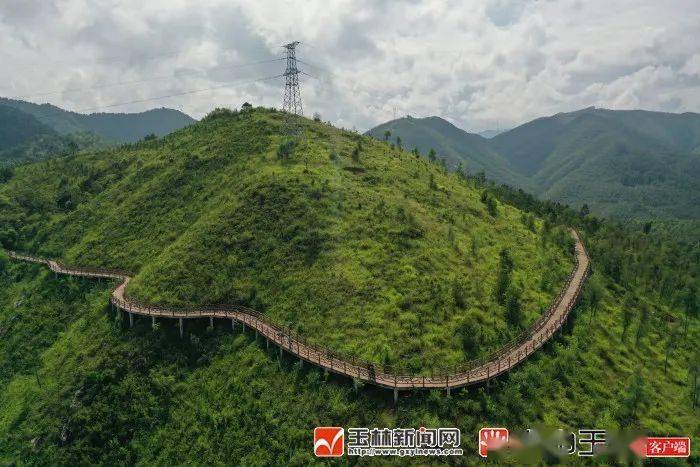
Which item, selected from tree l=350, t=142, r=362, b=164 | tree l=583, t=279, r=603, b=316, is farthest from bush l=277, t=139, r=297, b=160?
tree l=583, t=279, r=603, b=316

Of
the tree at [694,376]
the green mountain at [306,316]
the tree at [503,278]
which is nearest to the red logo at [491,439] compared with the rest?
the green mountain at [306,316]

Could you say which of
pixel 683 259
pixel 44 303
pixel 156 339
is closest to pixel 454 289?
pixel 156 339

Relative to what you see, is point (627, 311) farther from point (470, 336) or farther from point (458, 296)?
point (470, 336)

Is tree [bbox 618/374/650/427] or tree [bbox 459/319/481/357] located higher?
tree [bbox 459/319/481/357]

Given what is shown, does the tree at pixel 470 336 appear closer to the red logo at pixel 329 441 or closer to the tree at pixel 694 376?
the red logo at pixel 329 441

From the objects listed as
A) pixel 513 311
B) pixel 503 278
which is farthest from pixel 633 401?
pixel 503 278

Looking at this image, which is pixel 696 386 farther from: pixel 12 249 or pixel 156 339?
pixel 12 249

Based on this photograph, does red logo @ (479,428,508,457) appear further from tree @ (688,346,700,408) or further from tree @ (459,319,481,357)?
tree @ (688,346,700,408)
